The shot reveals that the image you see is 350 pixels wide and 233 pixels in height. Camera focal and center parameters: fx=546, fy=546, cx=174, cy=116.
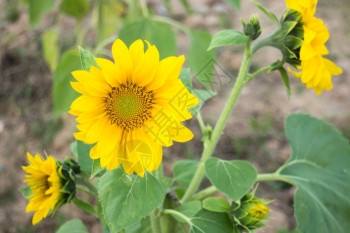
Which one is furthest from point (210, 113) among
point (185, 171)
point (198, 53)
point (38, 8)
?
point (185, 171)

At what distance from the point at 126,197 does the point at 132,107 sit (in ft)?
0.39

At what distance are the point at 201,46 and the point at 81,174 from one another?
690mm

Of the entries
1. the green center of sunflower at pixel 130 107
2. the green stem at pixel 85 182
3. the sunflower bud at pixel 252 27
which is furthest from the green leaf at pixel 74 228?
the sunflower bud at pixel 252 27

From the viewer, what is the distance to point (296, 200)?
91 cm

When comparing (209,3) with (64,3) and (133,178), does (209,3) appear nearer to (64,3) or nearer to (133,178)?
(64,3)

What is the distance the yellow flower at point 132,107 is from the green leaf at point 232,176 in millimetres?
139

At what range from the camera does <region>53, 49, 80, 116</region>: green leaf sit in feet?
4.83

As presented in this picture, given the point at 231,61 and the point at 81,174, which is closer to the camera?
the point at 81,174

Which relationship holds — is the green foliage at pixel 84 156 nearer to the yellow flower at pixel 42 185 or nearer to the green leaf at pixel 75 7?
the yellow flower at pixel 42 185

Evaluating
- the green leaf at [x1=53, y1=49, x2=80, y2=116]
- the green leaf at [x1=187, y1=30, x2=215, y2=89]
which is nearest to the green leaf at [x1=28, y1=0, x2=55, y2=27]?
the green leaf at [x1=53, y1=49, x2=80, y2=116]

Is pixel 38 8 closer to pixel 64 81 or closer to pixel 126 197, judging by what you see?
pixel 64 81

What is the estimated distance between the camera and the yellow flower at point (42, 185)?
77cm

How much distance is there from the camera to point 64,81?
155cm

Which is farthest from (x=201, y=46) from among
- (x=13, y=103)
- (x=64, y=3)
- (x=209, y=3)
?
(x=209, y=3)
